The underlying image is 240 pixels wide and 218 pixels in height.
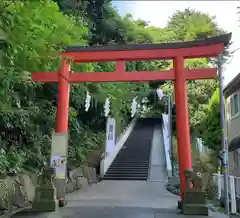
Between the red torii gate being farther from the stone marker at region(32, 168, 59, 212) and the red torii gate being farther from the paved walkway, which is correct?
the stone marker at region(32, 168, 59, 212)

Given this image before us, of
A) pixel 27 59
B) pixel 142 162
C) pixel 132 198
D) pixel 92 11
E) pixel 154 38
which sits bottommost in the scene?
pixel 132 198

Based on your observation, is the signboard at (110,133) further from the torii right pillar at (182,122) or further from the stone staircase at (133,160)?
the torii right pillar at (182,122)

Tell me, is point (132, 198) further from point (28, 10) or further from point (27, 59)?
point (28, 10)

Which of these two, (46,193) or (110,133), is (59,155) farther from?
(110,133)

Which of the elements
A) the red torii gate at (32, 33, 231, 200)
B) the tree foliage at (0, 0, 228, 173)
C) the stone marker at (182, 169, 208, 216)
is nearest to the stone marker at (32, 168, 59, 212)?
the tree foliage at (0, 0, 228, 173)

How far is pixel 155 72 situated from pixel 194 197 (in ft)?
14.6

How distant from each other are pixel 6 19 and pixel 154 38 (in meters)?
25.8

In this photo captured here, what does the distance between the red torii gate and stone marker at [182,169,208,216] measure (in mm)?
795

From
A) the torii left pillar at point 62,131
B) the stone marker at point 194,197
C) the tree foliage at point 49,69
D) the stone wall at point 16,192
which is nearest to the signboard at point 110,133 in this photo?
the tree foliage at point 49,69

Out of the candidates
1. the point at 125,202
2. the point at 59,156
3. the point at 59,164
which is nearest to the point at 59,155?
the point at 59,156

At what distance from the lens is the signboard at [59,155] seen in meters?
12.1

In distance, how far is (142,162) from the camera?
1000 inches

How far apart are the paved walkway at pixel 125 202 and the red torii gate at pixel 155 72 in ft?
5.25

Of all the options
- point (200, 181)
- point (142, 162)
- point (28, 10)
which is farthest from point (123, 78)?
point (142, 162)
